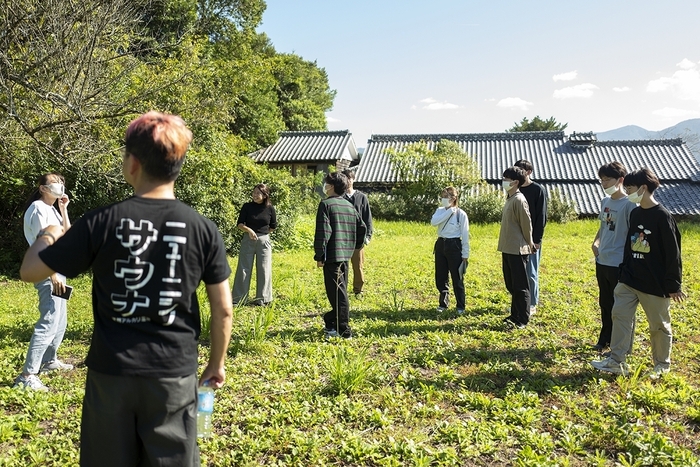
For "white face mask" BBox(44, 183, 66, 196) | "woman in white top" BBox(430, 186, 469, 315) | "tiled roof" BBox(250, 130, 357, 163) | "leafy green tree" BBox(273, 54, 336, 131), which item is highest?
"leafy green tree" BBox(273, 54, 336, 131)

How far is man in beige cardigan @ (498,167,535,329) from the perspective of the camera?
18.6ft

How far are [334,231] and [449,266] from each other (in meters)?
1.96

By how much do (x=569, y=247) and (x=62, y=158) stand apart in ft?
37.9

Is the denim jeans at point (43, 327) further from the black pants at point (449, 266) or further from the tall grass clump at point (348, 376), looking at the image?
the black pants at point (449, 266)

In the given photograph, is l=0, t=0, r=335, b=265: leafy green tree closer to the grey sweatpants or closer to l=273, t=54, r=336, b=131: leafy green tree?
the grey sweatpants

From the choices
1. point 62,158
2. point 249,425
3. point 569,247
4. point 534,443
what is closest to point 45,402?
point 249,425

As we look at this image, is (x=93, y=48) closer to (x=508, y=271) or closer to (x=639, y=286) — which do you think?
(x=508, y=271)

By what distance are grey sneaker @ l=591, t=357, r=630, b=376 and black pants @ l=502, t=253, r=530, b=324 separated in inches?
54.2

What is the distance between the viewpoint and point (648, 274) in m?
4.13

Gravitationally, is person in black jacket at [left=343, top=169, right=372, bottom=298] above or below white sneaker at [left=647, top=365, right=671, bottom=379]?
above

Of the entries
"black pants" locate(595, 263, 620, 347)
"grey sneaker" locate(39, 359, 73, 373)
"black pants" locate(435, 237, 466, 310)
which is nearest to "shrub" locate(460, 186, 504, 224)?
"black pants" locate(435, 237, 466, 310)

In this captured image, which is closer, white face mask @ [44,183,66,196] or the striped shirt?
white face mask @ [44,183,66,196]

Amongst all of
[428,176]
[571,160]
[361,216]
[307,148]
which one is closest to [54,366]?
[361,216]

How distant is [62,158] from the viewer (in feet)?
26.5
